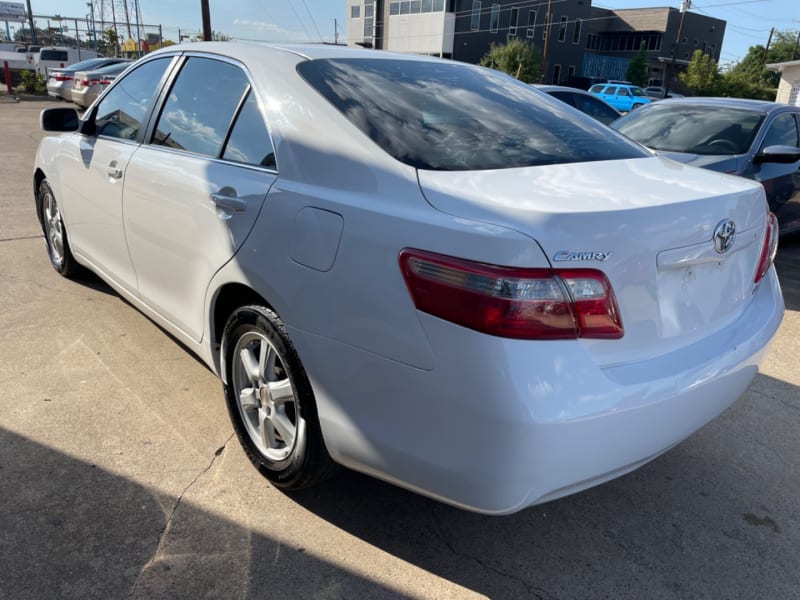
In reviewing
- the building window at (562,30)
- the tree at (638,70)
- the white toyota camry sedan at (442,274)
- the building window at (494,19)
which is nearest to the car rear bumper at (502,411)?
the white toyota camry sedan at (442,274)

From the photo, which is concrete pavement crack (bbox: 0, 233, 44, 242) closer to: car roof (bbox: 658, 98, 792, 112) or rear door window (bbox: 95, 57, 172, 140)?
rear door window (bbox: 95, 57, 172, 140)

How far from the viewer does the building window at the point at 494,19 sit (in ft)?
159

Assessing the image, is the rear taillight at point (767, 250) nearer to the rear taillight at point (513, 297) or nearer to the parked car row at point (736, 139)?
the rear taillight at point (513, 297)

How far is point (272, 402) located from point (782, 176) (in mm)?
5722

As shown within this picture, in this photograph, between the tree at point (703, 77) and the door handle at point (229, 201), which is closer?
the door handle at point (229, 201)

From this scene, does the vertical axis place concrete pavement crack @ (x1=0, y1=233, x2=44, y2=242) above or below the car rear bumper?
below

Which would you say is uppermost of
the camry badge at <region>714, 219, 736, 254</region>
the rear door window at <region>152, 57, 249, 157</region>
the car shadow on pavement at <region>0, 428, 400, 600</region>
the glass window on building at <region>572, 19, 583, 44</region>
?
the glass window on building at <region>572, 19, 583, 44</region>

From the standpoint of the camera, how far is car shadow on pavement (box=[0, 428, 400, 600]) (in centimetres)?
209

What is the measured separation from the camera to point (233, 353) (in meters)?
2.67

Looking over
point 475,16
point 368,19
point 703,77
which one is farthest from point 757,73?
point 368,19

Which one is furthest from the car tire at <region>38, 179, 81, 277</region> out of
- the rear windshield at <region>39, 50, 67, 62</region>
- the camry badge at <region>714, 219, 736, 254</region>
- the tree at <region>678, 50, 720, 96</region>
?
the tree at <region>678, 50, 720, 96</region>

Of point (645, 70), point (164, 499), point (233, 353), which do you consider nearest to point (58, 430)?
point (164, 499)

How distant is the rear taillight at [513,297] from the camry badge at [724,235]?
524mm

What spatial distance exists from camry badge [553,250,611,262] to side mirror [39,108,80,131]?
3704 mm
